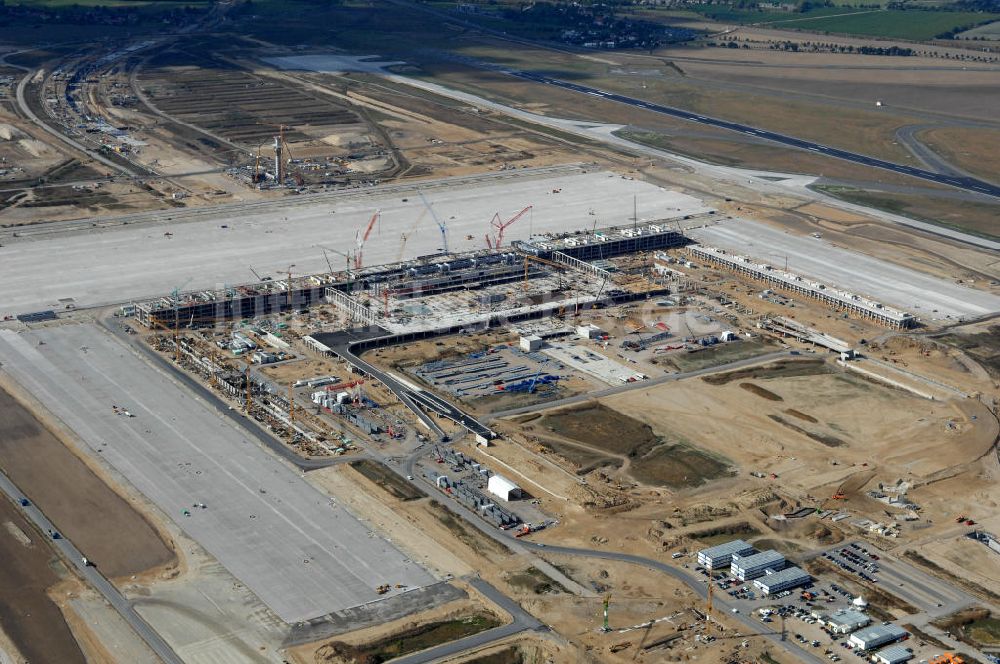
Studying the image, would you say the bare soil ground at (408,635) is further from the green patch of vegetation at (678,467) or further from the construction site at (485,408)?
the green patch of vegetation at (678,467)

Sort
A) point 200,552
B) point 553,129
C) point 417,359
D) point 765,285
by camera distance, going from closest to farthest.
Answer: point 200,552, point 417,359, point 765,285, point 553,129

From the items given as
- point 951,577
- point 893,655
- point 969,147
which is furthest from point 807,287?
point 969,147

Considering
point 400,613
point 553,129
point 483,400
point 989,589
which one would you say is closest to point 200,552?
point 400,613

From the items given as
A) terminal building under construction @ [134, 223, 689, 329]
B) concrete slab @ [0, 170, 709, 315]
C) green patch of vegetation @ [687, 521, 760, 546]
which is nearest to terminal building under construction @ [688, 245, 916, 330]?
terminal building under construction @ [134, 223, 689, 329]

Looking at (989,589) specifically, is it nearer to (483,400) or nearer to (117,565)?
(483,400)

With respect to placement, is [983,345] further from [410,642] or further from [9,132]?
[9,132]

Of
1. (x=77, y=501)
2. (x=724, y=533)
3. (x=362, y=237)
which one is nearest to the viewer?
(x=724, y=533)
